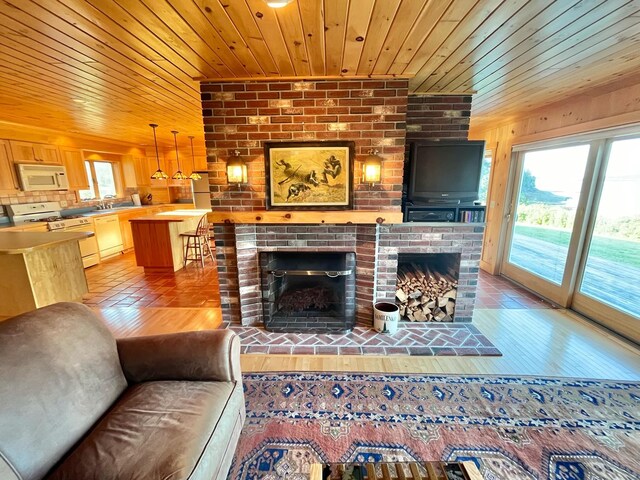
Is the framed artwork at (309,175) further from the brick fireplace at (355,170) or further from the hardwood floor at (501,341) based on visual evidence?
the hardwood floor at (501,341)

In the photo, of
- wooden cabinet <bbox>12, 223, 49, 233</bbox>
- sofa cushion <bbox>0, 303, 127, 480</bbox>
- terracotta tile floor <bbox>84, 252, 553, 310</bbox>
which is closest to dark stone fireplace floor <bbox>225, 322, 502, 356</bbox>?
terracotta tile floor <bbox>84, 252, 553, 310</bbox>

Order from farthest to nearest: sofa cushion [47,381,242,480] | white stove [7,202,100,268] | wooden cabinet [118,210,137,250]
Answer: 1. wooden cabinet [118,210,137,250]
2. white stove [7,202,100,268]
3. sofa cushion [47,381,242,480]

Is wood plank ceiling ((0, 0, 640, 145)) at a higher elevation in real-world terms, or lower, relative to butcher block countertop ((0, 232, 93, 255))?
higher

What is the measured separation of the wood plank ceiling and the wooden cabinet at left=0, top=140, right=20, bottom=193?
1.80m

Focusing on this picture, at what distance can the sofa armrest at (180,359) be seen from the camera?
1452 millimetres

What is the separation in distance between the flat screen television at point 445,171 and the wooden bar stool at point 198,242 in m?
3.46

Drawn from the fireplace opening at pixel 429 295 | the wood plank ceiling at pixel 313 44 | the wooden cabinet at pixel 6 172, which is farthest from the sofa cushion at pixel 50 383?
the wooden cabinet at pixel 6 172

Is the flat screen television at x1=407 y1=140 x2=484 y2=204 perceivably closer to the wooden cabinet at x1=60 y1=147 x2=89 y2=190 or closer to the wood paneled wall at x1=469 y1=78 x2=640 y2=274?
the wood paneled wall at x1=469 y1=78 x2=640 y2=274

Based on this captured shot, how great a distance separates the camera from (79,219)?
4.70m

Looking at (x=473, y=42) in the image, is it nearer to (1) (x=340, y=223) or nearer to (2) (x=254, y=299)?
(1) (x=340, y=223)

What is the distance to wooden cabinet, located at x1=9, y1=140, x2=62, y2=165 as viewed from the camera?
13.6 ft

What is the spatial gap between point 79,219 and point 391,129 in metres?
5.38

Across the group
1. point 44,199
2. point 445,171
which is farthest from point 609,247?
point 44,199

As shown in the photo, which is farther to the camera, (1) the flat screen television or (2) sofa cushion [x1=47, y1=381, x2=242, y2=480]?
(1) the flat screen television
